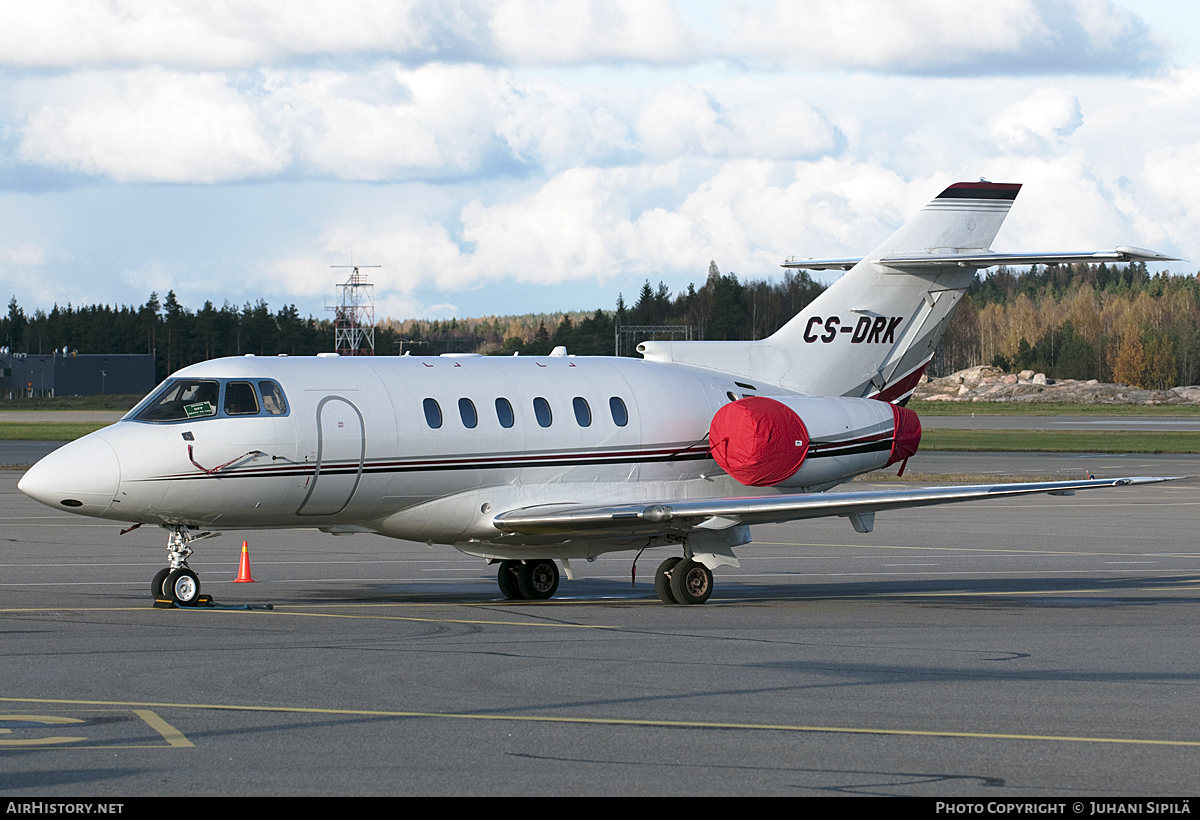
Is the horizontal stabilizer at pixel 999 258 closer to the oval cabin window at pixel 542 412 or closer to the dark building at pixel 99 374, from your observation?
the oval cabin window at pixel 542 412

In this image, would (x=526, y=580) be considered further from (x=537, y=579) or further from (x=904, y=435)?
(x=904, y=435)

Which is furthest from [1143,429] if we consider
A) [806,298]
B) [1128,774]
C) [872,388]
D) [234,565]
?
[806,298]

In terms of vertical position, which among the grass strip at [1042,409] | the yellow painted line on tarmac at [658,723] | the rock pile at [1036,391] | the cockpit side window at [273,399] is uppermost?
the rock pile at [1036,391]

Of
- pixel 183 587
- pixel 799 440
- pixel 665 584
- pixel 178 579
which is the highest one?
pixel 799 440

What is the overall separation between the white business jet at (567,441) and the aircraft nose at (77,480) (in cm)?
2

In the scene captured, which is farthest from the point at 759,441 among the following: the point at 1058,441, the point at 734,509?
the point at 1058,441

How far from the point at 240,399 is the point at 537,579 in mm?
5144

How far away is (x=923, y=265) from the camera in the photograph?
2342 centimetres

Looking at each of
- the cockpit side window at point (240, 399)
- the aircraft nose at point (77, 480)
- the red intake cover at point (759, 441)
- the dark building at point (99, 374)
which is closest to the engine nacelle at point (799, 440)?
the red intake cover at point (759, 441)

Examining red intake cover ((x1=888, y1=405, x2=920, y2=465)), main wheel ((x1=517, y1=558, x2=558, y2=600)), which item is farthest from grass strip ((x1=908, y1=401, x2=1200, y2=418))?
main wheel ((x1=517, y1=558, x2=558, y2=600))

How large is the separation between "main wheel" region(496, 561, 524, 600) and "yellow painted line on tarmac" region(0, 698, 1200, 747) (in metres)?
9.04

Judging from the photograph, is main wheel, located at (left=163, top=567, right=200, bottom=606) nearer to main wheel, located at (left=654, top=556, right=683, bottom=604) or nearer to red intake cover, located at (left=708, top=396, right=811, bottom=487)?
main wheel, located at (left=654, top=556, right=683, bottom=604)

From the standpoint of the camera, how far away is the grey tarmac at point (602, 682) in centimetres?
922

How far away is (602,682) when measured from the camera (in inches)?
501
